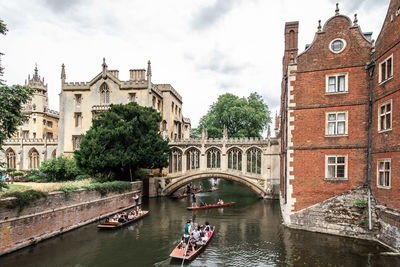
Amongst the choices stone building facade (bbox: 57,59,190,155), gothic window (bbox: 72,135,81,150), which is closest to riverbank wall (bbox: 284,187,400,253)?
stone building facade (bbox: 57,59,190,155)

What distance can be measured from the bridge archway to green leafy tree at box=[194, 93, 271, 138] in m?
10.5

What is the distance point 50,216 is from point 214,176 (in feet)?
60.2

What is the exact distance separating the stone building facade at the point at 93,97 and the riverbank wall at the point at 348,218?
21.9 metres

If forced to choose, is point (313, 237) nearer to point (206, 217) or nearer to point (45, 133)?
point (206, 217)

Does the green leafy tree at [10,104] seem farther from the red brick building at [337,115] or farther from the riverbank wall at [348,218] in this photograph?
the riverbank wall at [348,218]

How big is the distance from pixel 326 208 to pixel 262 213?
856 cm

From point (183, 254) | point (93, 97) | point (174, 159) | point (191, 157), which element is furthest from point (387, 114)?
point (93, 97)

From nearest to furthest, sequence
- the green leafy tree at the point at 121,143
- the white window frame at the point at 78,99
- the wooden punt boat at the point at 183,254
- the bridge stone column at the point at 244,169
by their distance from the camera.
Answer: the wooden punt boat at the point at 183,254 < the green leafy tree at the point at 121,143 < the bridge stone column at the point at 244,169 < the white window frame at the point at 78,99

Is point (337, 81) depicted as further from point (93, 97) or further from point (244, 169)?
point (93, 97)

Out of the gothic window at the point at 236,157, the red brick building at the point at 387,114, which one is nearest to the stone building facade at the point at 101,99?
the gothic window at the point at 236,157

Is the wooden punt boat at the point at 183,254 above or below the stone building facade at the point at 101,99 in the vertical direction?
below

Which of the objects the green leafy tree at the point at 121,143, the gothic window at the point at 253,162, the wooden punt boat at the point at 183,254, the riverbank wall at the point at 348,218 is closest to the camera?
the wooden punt boat at the point at 183,254

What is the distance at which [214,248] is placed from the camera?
47.5ft

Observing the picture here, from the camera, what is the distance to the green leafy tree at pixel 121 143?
2436 centimetres
